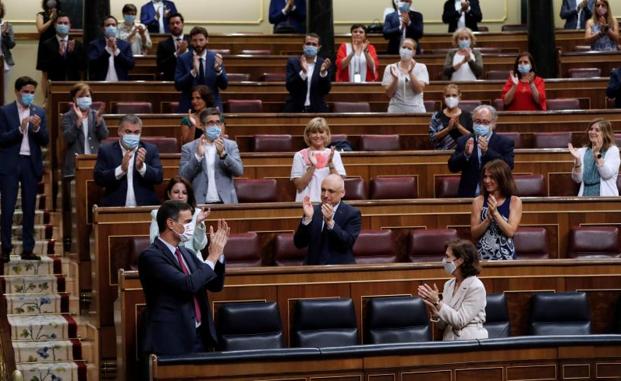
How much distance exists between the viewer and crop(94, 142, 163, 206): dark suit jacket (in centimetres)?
927

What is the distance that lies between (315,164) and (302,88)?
2.60 metres

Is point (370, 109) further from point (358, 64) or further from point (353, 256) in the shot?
point (353, 256)

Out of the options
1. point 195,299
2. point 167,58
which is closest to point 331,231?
point 195,299

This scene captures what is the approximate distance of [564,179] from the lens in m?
10.7

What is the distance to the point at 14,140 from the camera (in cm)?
1018

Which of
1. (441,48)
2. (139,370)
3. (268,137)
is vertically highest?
(441,48)

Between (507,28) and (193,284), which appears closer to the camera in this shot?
(193,284)

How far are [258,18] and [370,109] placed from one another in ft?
16.9

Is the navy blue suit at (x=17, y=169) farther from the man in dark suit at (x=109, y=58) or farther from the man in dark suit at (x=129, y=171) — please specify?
the man in dark suit at (x=109, y=58)

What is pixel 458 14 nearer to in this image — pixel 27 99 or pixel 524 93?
pixel 524 93

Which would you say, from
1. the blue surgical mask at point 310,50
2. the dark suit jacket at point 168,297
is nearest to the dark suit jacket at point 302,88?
the blue surgical mask at point 310,50

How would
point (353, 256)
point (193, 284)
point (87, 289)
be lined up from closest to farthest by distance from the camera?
point (193, 284) < point (353, 256) < point (87, 289)

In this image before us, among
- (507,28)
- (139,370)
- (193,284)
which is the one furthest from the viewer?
(507,28)

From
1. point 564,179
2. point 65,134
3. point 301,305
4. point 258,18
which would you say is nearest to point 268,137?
point 65,134
